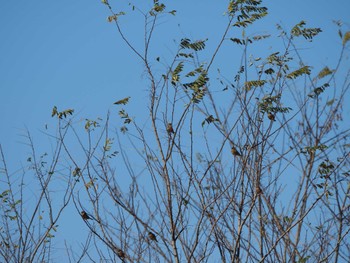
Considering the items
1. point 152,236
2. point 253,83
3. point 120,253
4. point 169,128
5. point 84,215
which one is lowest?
point 120,253

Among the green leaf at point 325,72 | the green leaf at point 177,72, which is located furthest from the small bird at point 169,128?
the green leaf at point 325,72

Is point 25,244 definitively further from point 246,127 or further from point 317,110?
point 317,110

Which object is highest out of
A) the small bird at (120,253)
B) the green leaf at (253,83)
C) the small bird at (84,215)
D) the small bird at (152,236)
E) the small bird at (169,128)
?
the green leaf at (253,83)

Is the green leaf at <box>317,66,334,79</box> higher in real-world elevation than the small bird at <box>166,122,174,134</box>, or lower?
higher

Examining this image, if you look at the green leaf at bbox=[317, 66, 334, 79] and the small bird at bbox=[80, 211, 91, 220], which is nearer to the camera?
the small bird at bbox=[80, 211, 91, 220]

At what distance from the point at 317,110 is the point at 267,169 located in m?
0.85

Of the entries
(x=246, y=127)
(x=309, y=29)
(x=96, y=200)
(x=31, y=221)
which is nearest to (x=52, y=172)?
(x=31, y=221)

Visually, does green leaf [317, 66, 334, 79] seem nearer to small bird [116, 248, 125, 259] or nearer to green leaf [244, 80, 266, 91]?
green leaf [244, 80, 266, 91]

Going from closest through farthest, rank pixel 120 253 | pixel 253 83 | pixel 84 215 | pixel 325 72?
1. pixel 120 253
2. pixel 84 215
3. pixel 253 83
4. pixel 325 72

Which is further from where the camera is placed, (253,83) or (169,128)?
(253,83)

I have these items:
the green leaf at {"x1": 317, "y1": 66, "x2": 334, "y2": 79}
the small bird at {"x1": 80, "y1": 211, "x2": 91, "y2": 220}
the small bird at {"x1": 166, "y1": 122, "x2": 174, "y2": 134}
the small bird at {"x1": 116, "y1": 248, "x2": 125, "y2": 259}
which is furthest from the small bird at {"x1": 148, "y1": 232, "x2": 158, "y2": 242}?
the green leaf at {"x1": 317, "y1": 66, "x2": 334, "y2": 79}

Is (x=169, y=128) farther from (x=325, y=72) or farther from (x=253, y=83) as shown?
(x=325, y=72)

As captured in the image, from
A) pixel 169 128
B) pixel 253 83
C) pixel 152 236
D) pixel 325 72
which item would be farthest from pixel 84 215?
Result: pixel 325 72

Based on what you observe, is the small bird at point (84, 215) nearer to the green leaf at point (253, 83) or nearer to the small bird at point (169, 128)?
the small bird at point (169, 128)
